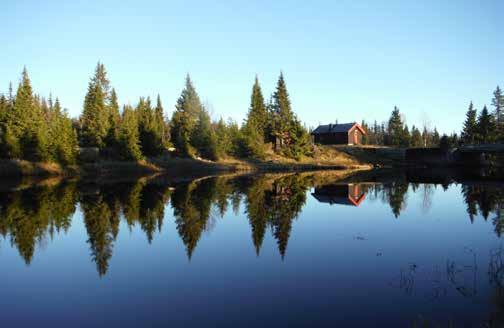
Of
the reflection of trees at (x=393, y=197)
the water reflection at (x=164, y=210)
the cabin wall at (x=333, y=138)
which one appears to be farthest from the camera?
the cabin wall at (x=333, y=138)

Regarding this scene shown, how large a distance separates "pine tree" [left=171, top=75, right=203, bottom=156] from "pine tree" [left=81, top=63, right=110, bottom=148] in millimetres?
12715

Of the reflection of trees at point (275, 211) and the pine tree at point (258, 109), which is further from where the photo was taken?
the pine tree at point (258, 109)

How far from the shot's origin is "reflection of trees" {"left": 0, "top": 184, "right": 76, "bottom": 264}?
14922 mm

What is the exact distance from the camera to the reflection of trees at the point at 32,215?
49.0 ft

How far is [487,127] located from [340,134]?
106 ft

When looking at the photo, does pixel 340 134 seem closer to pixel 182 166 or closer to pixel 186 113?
pixel 186 113

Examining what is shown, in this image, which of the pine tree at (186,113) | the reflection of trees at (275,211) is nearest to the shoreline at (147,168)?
the pine tree at (186,113)

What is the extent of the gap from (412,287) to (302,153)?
210 ft

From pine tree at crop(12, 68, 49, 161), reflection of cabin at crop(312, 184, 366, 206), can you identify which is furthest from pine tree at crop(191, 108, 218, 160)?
reflection of cabin at crop(312, 184, 366, 206)

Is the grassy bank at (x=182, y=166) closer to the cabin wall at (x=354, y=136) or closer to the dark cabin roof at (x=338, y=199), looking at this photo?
the cabin wall at (x=354, y=136)

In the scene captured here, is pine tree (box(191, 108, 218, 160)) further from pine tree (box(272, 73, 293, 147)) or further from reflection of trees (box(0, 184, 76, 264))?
reflection of trees (box(0, 184, 76, 264))

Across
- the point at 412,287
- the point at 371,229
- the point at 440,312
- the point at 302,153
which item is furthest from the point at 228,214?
the point at 302,153

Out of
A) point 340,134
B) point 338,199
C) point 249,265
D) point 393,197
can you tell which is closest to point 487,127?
point 340,134

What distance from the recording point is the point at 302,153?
7312 centimetres
